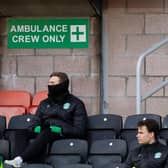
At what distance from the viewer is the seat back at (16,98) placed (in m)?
8.31

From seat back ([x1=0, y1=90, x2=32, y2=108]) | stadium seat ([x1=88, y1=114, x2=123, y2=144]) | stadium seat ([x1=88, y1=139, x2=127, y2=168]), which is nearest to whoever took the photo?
stadium seat ([x1=88, y1=139, x2=127, y2=168])

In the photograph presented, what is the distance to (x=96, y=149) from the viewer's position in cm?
638

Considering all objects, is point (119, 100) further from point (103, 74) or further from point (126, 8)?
point (126, 8)

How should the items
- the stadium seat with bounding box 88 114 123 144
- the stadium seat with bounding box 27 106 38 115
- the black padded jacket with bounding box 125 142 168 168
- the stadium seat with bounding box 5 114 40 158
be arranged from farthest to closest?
the stadium seat with bounding box 27 106 38 115
the stadium seat with bounding box 88 114 123 144
the stadium seat with bounding box 5 114 40 158
the black padded jacket with bounding box 125 142 168 168

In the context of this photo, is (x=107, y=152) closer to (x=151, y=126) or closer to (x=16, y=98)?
(x=151, y=126)

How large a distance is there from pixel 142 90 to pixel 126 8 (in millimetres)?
951

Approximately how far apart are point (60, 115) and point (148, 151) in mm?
1249

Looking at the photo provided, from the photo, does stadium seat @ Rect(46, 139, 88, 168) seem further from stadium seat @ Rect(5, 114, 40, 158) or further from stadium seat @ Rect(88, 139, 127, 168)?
stadium seat @ Rect(5, 114, 40, 158)

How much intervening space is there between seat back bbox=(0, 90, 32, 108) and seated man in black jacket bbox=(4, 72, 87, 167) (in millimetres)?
1199

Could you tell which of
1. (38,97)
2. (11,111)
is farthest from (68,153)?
(38,97)

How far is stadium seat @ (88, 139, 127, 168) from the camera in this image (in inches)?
246

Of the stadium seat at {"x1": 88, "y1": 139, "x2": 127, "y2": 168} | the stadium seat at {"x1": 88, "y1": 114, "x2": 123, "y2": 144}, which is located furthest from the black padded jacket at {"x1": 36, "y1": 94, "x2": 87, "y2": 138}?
the stadium seat at {"x1": 88, "y1": 139, "x2": 127, "y2": 168}

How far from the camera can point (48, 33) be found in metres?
8.52

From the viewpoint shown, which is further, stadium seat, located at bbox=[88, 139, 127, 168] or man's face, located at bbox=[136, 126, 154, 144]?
stadium seat, located at bbox=[88, 139, 127, 168]
